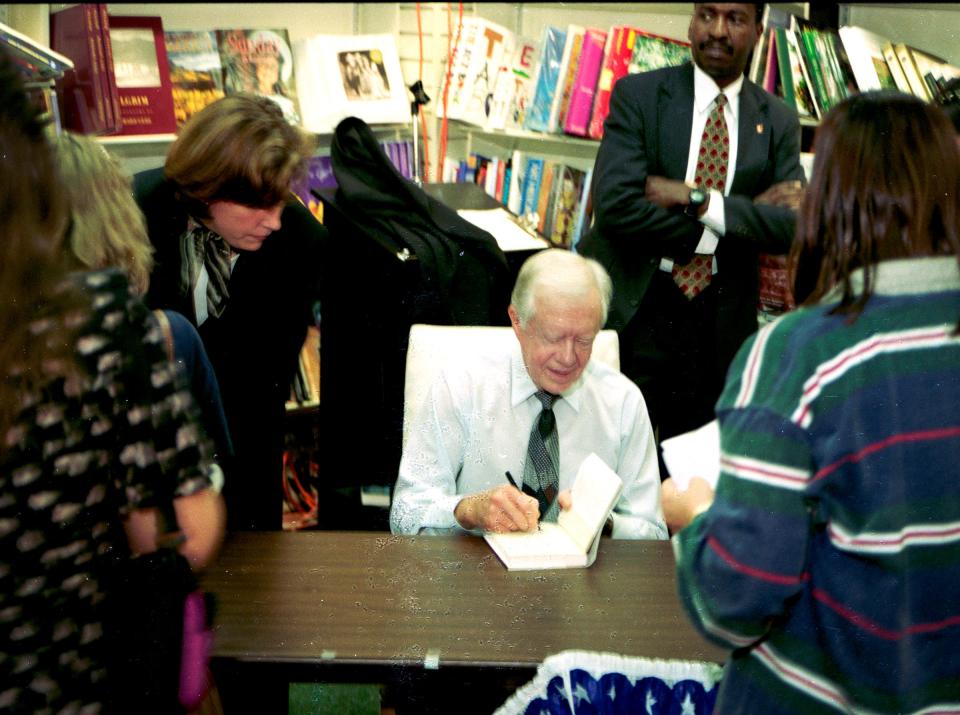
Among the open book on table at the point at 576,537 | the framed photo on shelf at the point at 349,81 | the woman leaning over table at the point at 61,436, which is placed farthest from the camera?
the framed photo on shelf at the point at 349,81

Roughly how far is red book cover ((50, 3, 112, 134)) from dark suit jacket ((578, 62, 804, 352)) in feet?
4.67

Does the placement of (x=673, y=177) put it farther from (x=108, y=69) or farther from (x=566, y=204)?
(x=108, y=69)

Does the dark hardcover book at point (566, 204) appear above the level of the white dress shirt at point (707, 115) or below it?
below

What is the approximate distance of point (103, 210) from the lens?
135 centimetres

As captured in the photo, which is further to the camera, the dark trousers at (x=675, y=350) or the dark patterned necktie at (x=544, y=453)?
the dark trousers at (x=675, y=350)

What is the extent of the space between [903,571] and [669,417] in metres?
1.72

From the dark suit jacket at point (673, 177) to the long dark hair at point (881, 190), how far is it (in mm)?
1405

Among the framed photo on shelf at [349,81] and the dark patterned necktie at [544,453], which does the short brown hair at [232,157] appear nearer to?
the dark patterned necktie at [544,453]

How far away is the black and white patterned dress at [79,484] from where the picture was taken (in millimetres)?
861

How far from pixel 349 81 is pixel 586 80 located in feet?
2.67

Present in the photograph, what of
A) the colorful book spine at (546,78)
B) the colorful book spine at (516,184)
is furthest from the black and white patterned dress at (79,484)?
the colorful book spine at (516,184)

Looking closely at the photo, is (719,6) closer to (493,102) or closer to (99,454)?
(493,102)

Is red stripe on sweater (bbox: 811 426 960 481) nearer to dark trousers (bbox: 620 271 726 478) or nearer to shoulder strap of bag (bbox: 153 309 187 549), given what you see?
shoulder strap of bag (bbox: 153 309 187 549)

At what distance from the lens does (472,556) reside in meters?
1.73
